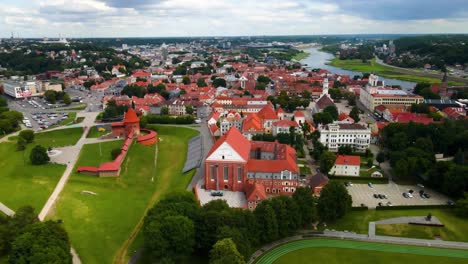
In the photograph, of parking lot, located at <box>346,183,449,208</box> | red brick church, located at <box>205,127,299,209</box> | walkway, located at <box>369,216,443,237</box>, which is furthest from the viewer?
red brick church, located at <box>205,127,299,209</box>

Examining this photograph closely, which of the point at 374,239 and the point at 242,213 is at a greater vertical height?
the point at 242,213

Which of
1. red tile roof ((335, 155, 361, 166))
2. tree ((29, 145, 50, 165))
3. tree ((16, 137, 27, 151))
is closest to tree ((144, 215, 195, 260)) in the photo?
red tile roof ((335, 155, 361, 166))

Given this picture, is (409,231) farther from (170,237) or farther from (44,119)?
(44,119)

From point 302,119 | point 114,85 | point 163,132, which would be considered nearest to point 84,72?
point 114,85

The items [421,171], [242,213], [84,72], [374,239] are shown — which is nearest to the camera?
[242,213]

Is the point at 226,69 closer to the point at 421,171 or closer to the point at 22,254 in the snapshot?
the point at 421,171

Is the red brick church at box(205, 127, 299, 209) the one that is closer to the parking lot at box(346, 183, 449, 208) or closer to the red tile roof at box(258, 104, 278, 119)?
the parking lot at box(346, 183, 449, 208)

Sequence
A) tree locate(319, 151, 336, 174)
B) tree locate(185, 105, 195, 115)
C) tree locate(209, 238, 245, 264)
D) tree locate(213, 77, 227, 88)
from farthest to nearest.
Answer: tree locate(213, 77, 227, 88), tree locate(185, 105, 195, 115), tree locate(319, 151, 336, 174), tree locate(209, 238, 245, 264)
